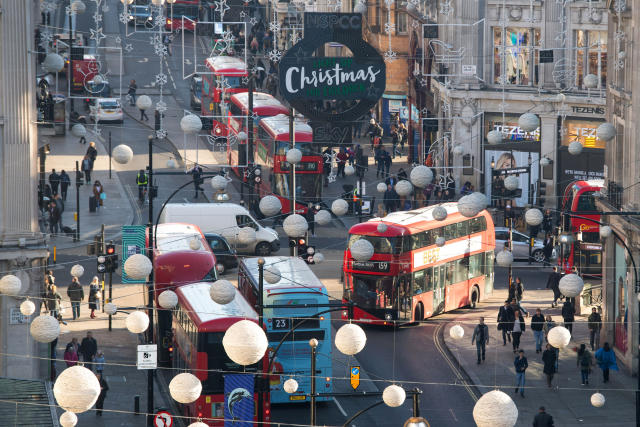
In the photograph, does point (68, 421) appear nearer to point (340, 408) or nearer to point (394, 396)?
point (394, 396)

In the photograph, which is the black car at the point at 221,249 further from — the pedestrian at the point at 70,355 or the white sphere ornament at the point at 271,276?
the white sphere ornament at the point at 271,276

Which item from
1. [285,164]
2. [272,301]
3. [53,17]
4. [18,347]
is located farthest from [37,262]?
[53,17]

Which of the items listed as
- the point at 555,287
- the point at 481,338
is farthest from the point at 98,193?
the point at 481,338

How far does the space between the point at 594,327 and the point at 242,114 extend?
2116cm

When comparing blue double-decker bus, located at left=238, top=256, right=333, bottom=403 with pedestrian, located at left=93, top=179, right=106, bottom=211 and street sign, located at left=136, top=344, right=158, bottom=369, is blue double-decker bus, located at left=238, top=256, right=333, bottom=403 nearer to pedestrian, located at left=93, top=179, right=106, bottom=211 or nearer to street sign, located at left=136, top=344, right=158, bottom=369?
street sign, located at left=136, top=344, right=158, bottom=369

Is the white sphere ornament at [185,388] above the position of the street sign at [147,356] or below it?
above

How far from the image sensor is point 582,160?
59438 mm

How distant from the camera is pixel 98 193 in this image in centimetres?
Answer: 5806

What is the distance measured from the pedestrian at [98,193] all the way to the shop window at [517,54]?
16.8 metres

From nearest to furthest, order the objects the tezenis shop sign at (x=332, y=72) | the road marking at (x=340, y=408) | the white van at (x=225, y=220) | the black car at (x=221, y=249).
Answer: the road marking at (x=340, y=408) → the tezenis shop sign at (x=332, y=72) → the black car at (x=221, y=249) → the white van at (x=225, y=220)

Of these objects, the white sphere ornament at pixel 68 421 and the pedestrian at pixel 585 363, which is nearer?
the white sphere ornament at pixel 68 421

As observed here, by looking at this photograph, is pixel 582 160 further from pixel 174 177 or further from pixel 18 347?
pixel 18 347

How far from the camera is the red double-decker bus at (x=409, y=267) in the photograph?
43.2m

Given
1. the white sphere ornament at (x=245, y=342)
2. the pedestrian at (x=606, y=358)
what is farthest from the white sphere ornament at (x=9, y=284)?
the pedestrian at (x=606, y=358)
